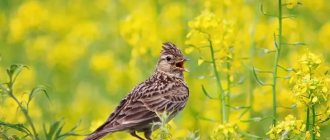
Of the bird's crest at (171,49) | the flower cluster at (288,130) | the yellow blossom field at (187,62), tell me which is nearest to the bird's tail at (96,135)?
the yellow blossom field at (187,62)

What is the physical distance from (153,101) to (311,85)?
5.46 ft

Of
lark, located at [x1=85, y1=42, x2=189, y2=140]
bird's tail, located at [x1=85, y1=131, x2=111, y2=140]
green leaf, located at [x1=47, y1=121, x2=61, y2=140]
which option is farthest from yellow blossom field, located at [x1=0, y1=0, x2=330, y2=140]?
bird's tail, located at [x1=85, y1=131, x2=111, y2=140]

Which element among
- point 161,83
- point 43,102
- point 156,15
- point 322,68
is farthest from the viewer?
point 43,102

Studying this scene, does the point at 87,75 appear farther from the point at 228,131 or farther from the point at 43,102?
the point at 228,131

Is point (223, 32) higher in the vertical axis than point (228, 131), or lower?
higher

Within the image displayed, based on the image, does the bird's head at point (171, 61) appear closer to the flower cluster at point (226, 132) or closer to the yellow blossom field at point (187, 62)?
the yellow blossom field at point (187, 62)

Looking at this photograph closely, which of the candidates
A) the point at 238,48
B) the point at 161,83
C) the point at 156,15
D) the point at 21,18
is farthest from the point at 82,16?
the point at 161,83

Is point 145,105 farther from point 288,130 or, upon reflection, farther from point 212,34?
point 288,130

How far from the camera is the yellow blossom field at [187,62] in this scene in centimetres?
773

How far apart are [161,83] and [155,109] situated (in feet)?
1.94

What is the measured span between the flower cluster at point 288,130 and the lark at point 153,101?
36.5 inches

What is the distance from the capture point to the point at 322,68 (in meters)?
7.86

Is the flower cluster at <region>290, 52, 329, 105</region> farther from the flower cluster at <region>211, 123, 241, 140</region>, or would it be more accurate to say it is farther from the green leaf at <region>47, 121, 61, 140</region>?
the green leaf at <region>47, 121, 61, 140</region>

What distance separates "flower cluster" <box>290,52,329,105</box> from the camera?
22.3 feet
